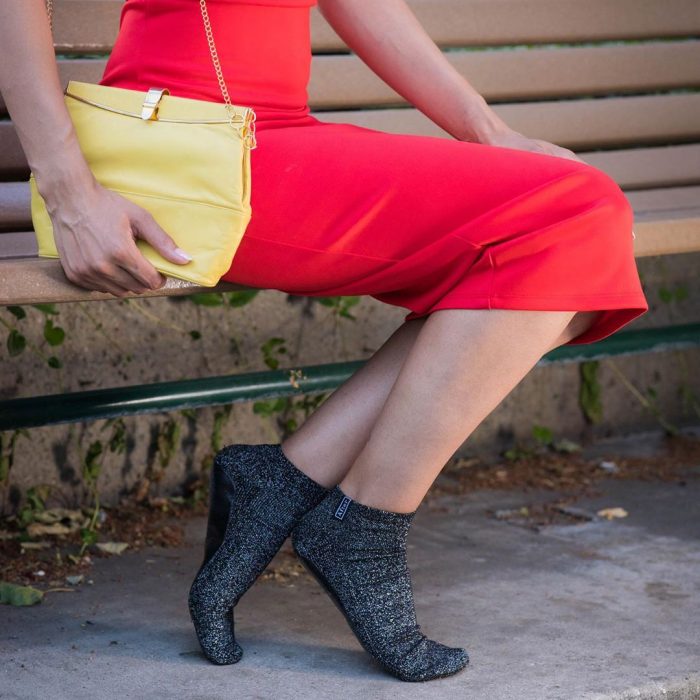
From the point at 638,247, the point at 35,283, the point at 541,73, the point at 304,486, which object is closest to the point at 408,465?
the point at 304,486

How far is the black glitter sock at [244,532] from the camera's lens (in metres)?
2.17

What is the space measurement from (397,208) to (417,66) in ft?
1.97

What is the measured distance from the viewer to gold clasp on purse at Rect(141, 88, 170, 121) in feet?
6.40

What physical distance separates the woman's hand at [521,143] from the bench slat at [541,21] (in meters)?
0.73

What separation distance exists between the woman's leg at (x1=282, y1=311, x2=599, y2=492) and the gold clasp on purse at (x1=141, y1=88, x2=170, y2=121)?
0.56 metres

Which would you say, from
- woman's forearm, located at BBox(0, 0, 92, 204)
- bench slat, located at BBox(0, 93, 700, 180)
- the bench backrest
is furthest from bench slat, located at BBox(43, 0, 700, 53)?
woman's forearm, located at BBox(0, 0, 92, 204)

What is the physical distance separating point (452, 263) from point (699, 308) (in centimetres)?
236

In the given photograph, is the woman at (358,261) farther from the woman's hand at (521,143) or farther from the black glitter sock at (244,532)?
the woman's hand at (521,143)

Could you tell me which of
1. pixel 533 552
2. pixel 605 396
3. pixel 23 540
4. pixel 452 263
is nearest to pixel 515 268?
pixel 452 263

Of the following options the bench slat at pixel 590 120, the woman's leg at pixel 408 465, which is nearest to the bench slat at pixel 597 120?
the bench slat at pixel 590 120

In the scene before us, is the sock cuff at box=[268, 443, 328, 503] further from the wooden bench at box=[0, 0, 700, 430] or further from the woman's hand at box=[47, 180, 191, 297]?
the wooden bench at box=[0, 0, 700, 430]

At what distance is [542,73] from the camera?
326 cm

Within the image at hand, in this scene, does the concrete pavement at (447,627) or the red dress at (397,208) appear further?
the concrete pavement at (447,627)

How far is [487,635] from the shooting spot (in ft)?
7.68
